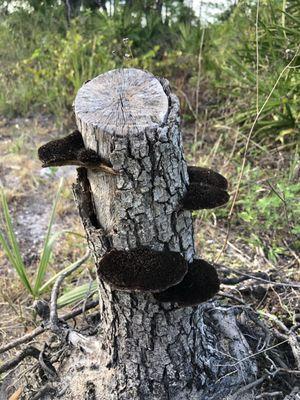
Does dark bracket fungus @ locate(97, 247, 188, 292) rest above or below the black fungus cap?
below

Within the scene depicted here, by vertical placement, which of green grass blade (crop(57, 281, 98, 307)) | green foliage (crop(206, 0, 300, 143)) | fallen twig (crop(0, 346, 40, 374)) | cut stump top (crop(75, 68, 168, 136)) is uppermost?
cut stump top (crop(75, 68, 168, 136))

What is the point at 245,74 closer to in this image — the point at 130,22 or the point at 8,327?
the point at 130,22

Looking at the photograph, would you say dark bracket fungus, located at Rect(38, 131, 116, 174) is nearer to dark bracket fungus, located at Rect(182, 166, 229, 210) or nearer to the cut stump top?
the cut stump top

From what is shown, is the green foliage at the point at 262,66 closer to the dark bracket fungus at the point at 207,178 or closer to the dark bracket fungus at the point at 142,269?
the dark bracket fungus at the point at 207,178

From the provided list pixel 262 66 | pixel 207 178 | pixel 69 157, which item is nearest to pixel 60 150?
pixel 69 157

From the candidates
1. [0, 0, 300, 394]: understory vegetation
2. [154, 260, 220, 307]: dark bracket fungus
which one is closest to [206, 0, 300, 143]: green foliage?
[0, 0, 300, 394]: understory vegetation

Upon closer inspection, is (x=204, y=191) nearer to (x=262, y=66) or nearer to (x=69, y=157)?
(x=69, y=157)
